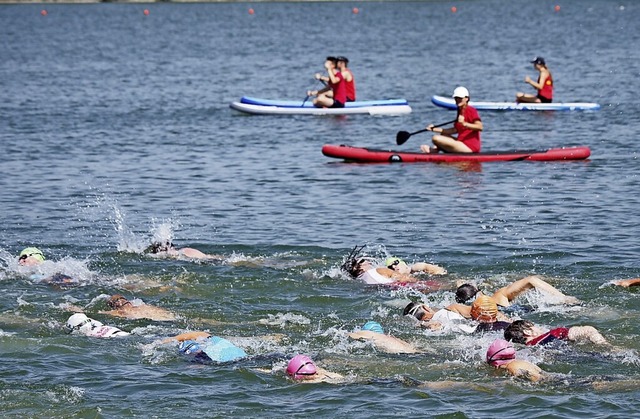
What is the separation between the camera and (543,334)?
45.8 feet

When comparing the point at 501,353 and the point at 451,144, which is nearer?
the point at 501,353

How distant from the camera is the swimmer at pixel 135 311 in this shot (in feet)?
51.8

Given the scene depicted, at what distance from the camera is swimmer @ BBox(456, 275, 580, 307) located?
51.7ft

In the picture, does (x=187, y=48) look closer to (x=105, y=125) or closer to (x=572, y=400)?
(x=105, y=125)

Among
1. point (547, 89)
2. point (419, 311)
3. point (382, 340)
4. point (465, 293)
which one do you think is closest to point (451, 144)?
point (547, 89)

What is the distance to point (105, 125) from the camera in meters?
Answer: 33.7

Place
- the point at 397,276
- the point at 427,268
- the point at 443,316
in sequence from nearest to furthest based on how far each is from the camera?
the point at 443,316 → the point at 397,276 → the point at 427,268

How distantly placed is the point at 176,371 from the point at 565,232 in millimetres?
8690

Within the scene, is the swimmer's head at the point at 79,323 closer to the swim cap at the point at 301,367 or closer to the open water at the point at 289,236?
the open water at the point at 289,236

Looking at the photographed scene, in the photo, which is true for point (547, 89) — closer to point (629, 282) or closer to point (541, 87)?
point (541, 87)

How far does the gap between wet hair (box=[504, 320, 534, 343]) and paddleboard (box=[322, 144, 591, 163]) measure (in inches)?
486

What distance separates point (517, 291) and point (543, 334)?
1895 mm

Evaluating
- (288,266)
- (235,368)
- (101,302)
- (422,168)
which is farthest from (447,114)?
(235,368)

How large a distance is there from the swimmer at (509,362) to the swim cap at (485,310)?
3.91ft
